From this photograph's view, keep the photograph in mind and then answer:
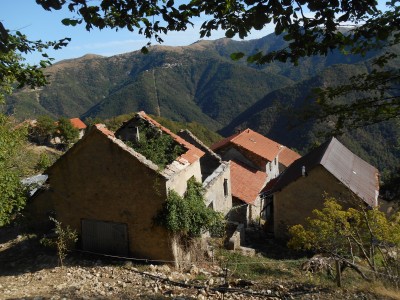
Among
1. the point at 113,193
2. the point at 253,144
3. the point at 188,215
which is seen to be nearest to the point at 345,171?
the point at 253,144

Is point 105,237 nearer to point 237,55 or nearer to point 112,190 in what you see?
point 112,190

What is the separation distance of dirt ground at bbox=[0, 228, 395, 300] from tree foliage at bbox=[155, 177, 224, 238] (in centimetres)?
144

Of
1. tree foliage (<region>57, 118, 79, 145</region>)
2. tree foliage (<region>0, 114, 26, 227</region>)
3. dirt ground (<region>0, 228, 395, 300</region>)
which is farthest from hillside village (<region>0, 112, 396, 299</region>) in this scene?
tree foliage (<region>57, 118, 79, 145</region>)

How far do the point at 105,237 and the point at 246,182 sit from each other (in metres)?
A: 15.0

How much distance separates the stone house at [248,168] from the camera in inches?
946

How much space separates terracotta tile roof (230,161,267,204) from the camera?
961 inches

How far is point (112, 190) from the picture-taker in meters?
13.5

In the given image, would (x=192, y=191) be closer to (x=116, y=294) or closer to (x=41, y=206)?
(x=116, y=294)

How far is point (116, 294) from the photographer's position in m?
9.69

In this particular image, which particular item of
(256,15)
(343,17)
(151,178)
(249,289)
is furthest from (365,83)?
(151,178)

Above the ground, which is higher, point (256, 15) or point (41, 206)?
point (256, 15)

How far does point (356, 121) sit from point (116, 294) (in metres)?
7.65

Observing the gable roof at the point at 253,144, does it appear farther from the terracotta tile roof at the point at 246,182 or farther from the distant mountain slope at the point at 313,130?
the distant mountain slope at the point at 313,130

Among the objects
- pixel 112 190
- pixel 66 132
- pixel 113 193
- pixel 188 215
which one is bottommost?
pixel 188 215
